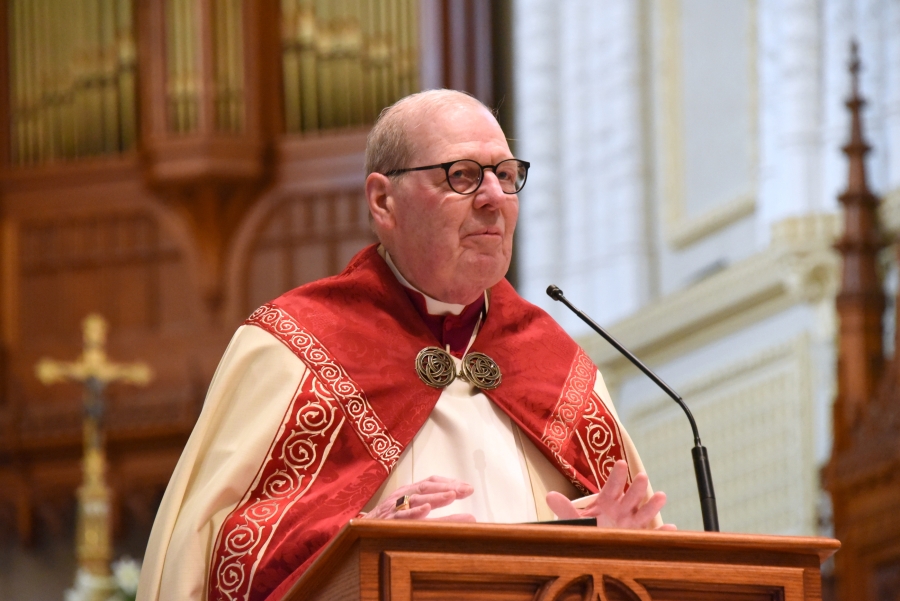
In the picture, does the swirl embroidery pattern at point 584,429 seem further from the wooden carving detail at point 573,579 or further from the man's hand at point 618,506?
the wooden carving detail at point 573,579

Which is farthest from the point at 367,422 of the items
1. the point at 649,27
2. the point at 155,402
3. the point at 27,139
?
the point at 27,139

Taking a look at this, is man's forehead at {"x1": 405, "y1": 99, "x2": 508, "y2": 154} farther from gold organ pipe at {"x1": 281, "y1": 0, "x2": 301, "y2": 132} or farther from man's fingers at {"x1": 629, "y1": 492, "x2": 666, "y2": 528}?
gold organ pipe at {"x1": 281, "y1": 0, "x2": 301, "y2": 132}

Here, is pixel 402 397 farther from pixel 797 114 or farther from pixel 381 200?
pixel 797 114

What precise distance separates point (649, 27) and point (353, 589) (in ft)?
25.4

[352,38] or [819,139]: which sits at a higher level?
[352,38]

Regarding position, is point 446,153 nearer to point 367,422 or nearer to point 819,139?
point 367,422

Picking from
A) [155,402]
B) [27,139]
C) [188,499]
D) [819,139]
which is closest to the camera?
[188,499]

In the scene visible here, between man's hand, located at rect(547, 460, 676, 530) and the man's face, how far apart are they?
1.78 feet

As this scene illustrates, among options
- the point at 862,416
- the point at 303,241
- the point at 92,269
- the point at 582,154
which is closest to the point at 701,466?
the point at 862,416

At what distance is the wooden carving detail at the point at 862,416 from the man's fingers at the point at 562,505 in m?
3.55

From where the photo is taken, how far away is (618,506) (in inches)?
107

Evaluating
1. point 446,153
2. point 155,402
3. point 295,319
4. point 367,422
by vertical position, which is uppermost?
point 446,153

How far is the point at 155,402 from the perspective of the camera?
10.8 metres

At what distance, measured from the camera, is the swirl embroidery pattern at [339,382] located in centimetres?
295
